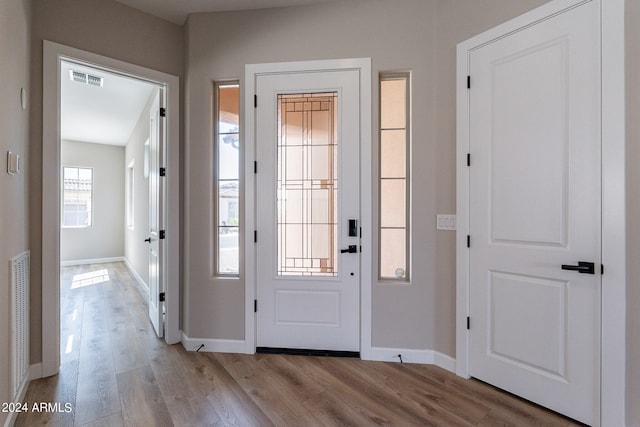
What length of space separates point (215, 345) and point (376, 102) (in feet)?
8.08

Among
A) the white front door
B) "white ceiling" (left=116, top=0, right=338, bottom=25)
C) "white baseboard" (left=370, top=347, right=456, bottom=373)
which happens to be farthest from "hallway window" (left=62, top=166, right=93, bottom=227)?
"white baseboard" (left=370, top=347, right=456, bottom=373)

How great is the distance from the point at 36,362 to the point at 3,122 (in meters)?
1.69

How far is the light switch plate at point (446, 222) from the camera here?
2238 mm

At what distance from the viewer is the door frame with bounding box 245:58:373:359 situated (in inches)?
94.4

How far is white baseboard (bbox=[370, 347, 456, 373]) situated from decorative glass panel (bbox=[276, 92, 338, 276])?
75 cm

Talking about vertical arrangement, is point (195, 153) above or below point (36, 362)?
above

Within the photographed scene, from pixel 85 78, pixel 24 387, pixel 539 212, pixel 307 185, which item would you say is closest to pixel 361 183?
pixel 307 185

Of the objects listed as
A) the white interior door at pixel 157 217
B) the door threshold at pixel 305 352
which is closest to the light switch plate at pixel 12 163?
the white interior door at pixel 157 217

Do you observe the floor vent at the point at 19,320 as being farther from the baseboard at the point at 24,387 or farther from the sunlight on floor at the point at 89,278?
the sunlight on floor at the point at 89,278

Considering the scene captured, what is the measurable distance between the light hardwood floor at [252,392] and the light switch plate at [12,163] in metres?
1.43

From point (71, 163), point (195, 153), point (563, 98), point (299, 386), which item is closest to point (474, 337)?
Answer: point (299, 386)

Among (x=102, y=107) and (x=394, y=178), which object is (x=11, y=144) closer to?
(x=394, y=178)

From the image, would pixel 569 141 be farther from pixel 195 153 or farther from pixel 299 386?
pixel 195 153

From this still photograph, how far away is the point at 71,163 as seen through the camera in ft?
22.5
